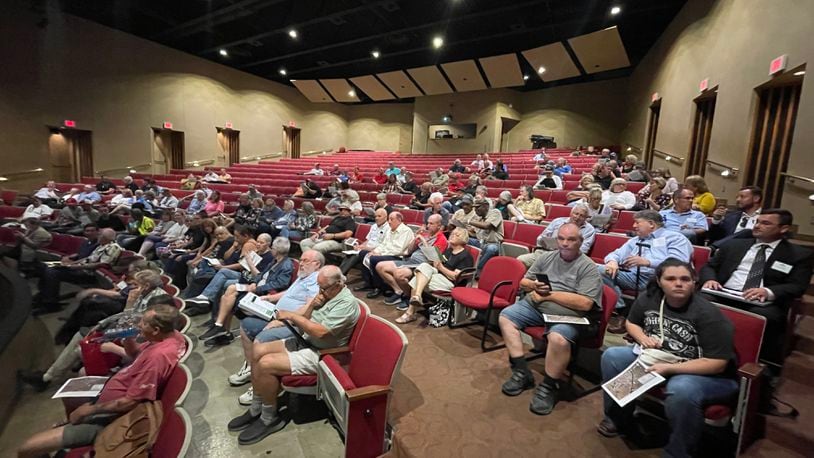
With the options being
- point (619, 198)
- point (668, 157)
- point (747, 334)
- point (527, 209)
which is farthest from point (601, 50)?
point (747, 334)

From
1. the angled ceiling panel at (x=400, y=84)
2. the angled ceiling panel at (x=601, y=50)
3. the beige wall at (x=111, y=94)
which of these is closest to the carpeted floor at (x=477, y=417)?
the angled ceiling panel at (x=601, y=50)

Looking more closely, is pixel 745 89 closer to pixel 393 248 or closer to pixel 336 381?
pixel 393 248

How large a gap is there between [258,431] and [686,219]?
161 inches

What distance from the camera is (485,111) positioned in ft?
48.0

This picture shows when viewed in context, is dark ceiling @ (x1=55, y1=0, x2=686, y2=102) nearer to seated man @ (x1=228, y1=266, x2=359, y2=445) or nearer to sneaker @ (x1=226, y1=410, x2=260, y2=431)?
seated man @ (x1=228, y1=266, x2=359, y2=445)

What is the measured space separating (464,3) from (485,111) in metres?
6.44

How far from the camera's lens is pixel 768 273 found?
224cm

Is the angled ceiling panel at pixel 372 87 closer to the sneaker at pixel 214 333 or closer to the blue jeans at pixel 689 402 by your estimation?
the sneaker at pixel 214 333

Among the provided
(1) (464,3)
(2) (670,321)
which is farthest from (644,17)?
(2) (670,321)

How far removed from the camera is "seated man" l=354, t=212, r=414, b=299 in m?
4.11

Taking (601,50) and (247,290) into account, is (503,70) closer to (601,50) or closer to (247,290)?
(601,50)

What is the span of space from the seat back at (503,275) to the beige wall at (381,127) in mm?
15035

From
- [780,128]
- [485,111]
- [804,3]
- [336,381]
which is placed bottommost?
[336,381]

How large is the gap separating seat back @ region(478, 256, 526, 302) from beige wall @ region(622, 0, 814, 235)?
306 cm
